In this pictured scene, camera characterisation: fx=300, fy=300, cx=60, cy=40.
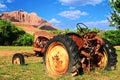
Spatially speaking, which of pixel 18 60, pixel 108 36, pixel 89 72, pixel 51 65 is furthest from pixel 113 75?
pixel 108 36

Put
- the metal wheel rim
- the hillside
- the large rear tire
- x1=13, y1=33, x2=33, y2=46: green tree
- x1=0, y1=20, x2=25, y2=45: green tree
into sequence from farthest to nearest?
the hillside, x1=13, y1=33, x2=33, y2=46: green tree, x1=0, y1=20, x2=25, y2=45: green tree, the large rear tire, the metal wheel rim

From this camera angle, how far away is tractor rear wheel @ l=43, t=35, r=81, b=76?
402 inches

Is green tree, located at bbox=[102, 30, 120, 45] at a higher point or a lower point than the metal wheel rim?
higher

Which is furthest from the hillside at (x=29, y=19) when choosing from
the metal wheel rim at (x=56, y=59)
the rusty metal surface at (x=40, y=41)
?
Result: the metal wheel rim at (x=56, y=59)

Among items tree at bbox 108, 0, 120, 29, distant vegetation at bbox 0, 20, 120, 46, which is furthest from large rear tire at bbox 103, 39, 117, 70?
distant vegetation at bbox 0, 20, 120, 46

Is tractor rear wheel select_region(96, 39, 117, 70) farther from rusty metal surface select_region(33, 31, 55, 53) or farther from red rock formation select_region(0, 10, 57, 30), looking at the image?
red rock formation select_region(0, 10, 57, 30)

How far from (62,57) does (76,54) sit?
2.25ft

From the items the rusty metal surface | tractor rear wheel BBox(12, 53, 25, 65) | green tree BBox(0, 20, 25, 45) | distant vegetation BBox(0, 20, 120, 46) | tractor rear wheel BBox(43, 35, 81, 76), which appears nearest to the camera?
tractor rear wheel BBox(43, 35, 81, 76)

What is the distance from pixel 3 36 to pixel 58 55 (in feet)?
127

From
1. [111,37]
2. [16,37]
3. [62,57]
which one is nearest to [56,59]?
[62,57]

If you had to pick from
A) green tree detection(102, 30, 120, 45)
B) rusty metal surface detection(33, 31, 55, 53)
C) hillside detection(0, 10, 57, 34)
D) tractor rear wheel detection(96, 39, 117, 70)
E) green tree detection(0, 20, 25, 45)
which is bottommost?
tractor rear wheel detection(96, 39, 117, 70)

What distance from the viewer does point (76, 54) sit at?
10234 millimetres

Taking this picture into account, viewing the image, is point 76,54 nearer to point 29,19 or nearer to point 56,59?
point 56,59

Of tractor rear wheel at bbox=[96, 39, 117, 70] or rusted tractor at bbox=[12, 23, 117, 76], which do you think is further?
tractor rear wheel at bbox=[96, 39, 117, 70]
